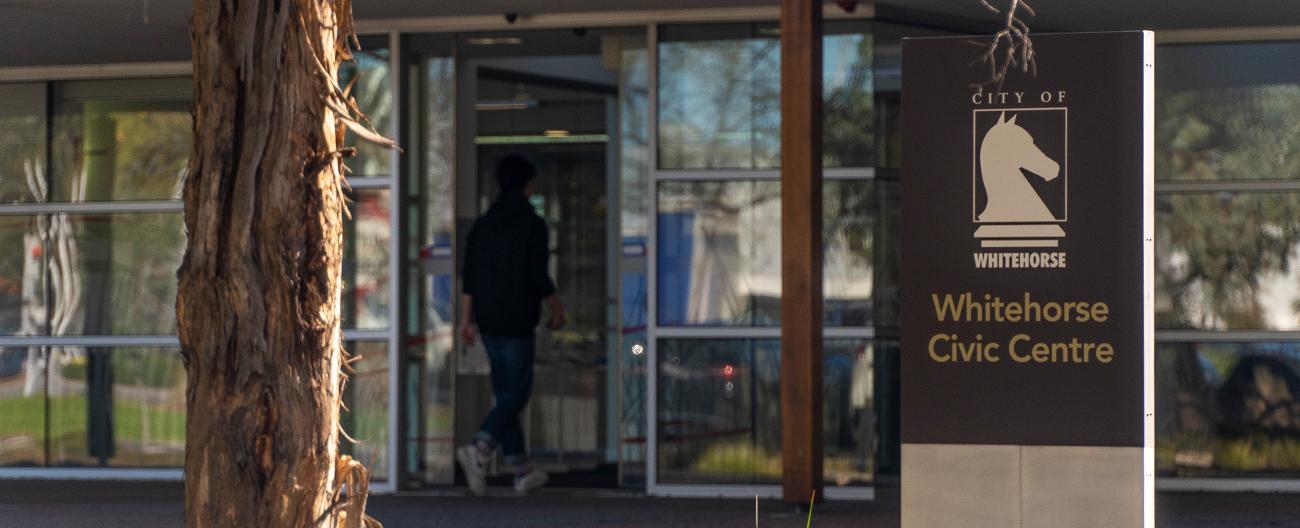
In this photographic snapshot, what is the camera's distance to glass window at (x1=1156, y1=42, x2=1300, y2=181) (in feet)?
29.8

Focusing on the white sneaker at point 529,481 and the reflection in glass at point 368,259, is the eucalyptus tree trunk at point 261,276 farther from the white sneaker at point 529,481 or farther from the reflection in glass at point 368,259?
the reflection in glass at point 368,259

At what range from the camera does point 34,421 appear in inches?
400

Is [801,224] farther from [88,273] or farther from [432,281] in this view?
[88,273]

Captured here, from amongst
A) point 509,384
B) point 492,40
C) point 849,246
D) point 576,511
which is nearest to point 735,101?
point 849,246

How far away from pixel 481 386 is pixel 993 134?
5.94m

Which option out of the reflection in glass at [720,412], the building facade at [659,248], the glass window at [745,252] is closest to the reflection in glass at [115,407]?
the building facade at [659,248]

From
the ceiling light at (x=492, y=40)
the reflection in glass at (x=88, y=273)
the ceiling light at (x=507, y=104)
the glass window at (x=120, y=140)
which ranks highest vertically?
the ceiling light at (x=492, y=40)

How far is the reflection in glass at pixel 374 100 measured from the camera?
913 cm

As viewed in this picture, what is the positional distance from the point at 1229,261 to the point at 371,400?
5164 millimetres

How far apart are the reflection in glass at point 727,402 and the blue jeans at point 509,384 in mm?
772

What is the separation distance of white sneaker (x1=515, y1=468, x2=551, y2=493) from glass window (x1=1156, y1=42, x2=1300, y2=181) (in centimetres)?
409

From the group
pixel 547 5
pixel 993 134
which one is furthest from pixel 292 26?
pixel 547 5

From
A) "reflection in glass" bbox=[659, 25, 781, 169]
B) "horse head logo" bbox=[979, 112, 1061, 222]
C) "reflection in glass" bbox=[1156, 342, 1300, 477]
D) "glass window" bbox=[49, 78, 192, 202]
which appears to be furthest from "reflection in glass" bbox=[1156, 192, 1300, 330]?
"glass window" bbox=[49, 78, 192, 202]

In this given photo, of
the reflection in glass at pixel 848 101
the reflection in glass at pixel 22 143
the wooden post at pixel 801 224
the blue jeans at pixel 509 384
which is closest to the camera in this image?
the wooden post at pixel 801 224
